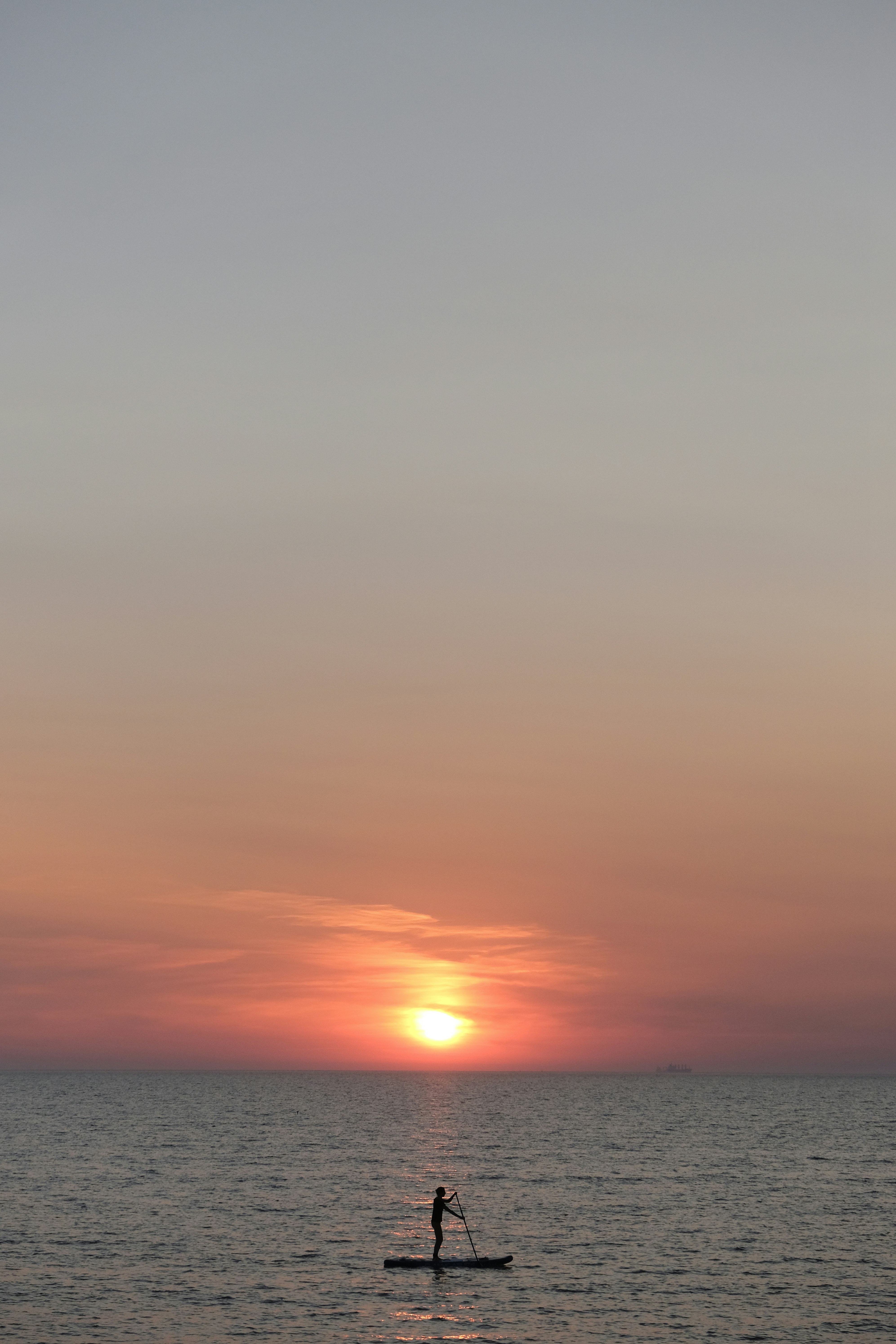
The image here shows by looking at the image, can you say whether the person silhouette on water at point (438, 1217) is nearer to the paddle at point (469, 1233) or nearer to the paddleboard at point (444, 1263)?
the paddleboard at point (444, 1263)

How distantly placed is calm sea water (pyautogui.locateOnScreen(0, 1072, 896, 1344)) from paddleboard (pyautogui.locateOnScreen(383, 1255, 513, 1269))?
566 mm

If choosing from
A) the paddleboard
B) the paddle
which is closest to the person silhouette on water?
the paddleboard

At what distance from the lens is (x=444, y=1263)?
54.5 meters

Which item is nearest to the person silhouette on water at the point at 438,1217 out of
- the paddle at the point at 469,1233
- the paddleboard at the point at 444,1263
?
the paddleboard at the point at 444,1263

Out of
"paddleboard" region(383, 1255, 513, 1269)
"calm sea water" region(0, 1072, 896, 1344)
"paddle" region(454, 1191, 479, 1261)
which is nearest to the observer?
"calm sea water" region(0, 1072, 896, 1344)

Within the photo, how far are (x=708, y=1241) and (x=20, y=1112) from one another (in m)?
154

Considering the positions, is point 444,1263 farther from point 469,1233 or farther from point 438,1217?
point 469,1233

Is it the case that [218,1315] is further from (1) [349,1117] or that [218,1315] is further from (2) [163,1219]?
(1) [349,1117]

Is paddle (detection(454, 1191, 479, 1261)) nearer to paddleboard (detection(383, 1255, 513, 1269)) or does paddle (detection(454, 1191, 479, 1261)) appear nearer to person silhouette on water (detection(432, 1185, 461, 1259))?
paddleboard (detection(383, 1255, 513, 1269))

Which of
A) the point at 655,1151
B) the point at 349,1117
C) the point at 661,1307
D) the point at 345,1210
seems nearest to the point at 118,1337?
the point at 661,1307

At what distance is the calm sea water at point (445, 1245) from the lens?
4531 centimetres

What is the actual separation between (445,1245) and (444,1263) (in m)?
6.69

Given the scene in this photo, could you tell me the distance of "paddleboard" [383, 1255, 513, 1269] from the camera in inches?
2140

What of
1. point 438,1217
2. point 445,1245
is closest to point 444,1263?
point 438,1217
